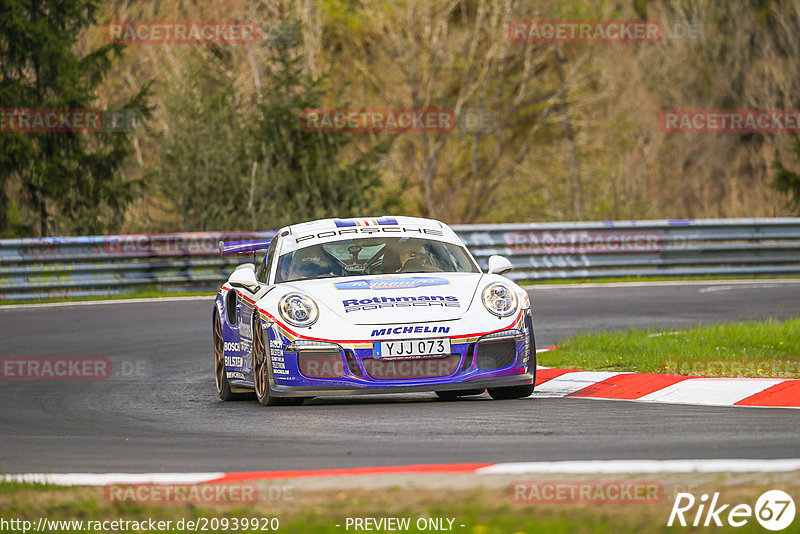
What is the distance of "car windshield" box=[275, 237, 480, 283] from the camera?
1008cm

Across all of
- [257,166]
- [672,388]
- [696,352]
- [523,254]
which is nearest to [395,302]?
[672,388]

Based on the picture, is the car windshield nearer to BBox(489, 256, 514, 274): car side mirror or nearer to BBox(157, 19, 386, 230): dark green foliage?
BBox(489, 256, 514, 274): car side mirror

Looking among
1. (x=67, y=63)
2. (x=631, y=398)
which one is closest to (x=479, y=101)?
(x=67, y=63)

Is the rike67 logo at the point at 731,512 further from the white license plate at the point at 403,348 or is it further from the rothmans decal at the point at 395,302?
the rothmans decal at the point at 395,302

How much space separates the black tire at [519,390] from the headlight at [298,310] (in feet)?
4.40

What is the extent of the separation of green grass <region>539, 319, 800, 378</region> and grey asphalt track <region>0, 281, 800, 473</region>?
1730 mm

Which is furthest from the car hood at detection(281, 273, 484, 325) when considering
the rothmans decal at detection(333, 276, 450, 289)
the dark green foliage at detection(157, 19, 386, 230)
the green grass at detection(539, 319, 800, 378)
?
the dark green foliage at detection(157, 19, 386, 230)

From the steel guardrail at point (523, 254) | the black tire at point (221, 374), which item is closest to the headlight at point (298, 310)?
the black tire at point (221, 374)

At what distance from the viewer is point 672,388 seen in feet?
31.2

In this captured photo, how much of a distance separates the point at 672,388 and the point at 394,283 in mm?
2054

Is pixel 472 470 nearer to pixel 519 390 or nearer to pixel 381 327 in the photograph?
pixel 381 327

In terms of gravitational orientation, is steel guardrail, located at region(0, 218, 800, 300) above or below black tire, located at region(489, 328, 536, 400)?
below

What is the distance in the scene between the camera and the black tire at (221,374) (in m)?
10.6

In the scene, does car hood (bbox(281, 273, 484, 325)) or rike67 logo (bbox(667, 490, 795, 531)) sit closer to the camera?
rike67 logo (bbox(667, 490, 795, 531))
